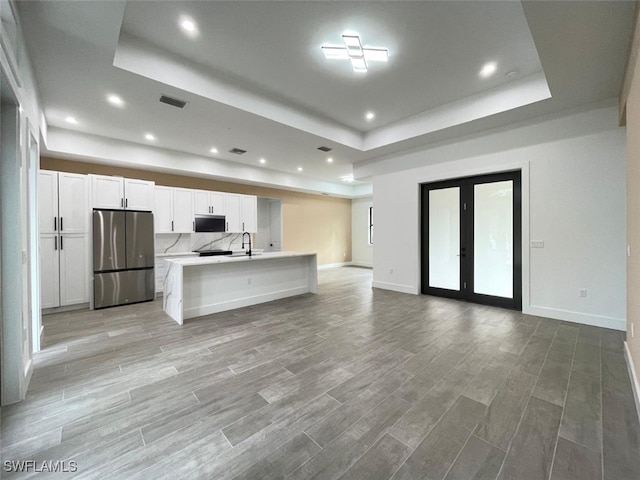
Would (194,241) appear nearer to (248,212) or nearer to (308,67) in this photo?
(248,212)

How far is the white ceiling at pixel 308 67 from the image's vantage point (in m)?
2.46

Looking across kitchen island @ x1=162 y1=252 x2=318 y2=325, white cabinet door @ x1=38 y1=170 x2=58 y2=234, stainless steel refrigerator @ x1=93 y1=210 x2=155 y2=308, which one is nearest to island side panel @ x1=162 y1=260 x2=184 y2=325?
kitchen island @ x1=162 y1=252 x2=318 y2=325

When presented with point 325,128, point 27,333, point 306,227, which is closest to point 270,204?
point 306,227

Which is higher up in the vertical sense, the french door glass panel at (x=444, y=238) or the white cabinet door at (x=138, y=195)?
the white cabinet door at (x=138, y=195)

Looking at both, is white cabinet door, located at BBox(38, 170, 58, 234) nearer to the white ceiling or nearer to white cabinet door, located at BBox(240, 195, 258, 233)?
the white ceiling

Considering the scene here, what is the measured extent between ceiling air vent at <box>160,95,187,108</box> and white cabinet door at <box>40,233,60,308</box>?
3.08m

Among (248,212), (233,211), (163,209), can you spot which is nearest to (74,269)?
(163,209)

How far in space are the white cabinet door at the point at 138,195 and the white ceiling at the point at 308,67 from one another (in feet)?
2.38

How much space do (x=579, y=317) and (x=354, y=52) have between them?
15.6ft

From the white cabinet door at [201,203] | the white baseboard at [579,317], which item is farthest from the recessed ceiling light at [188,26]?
the white baseboard at [579,317]

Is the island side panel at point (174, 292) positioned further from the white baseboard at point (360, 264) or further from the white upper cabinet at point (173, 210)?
the white baseboard at point (360, 264)

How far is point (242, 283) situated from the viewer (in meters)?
4.80

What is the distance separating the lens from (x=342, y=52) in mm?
3059

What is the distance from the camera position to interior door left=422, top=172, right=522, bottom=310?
4.58 metres
